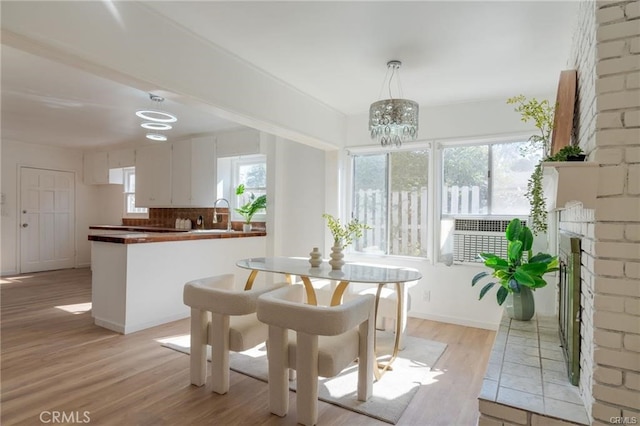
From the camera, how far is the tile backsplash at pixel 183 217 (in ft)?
18.7

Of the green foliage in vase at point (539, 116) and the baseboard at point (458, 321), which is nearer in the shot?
the green foliage in vase at point (539, 116)

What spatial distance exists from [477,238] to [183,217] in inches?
188

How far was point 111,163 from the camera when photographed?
684cm

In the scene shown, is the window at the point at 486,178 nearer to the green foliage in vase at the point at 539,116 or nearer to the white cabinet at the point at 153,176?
the green foliage in vase at the point at 539,116

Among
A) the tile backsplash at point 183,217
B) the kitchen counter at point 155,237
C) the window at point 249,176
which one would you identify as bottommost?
the kitchen counter at point 155,237

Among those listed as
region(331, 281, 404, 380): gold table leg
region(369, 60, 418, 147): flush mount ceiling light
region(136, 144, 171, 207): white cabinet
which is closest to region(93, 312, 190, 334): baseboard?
region(331, 281, 404, 380): gold table leg

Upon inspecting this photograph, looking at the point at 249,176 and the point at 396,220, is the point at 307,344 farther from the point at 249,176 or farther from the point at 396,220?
the point at 249,176

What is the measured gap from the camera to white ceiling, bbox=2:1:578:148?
2201mm

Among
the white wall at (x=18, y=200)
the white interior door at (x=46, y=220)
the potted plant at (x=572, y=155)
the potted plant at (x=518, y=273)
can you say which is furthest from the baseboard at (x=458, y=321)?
the white interior door at (x=46, y=220)

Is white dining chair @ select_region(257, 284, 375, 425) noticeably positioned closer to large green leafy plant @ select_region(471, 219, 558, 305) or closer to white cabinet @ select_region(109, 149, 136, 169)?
large green leafy plant @ select_region(471, 219, 558, 305)

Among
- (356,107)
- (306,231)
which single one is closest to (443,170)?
(356,107)

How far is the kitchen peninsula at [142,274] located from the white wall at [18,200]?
4058 mm

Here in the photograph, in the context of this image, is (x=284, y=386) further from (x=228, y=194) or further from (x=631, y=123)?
(x=228, y=194)

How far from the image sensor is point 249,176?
5.61m
